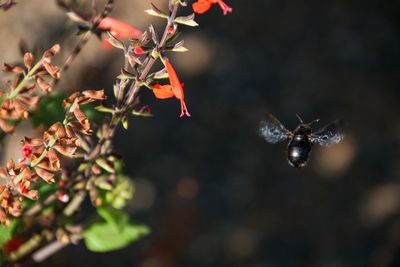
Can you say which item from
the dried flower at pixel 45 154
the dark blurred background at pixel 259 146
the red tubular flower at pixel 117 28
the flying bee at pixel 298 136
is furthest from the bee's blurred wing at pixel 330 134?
the dark blurred background at pixel 259 146

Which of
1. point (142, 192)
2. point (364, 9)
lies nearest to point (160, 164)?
point (142, 192)

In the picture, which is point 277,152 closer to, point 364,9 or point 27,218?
point 364,9

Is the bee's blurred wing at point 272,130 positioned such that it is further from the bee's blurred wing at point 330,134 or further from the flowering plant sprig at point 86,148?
the flowering plant sprig at point 86,148

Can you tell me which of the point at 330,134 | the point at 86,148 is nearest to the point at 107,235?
the point at 86,148

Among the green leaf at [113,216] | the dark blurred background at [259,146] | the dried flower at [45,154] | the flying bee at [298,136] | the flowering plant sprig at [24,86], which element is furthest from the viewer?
the dark blurred background at [259,146]

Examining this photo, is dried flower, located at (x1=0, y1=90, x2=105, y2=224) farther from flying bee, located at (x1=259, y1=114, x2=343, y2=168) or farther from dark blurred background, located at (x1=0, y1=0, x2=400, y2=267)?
dark blurred background, located at (x1=0, y1=0, x2=400, y2=267)

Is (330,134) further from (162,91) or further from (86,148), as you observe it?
(86,148)
